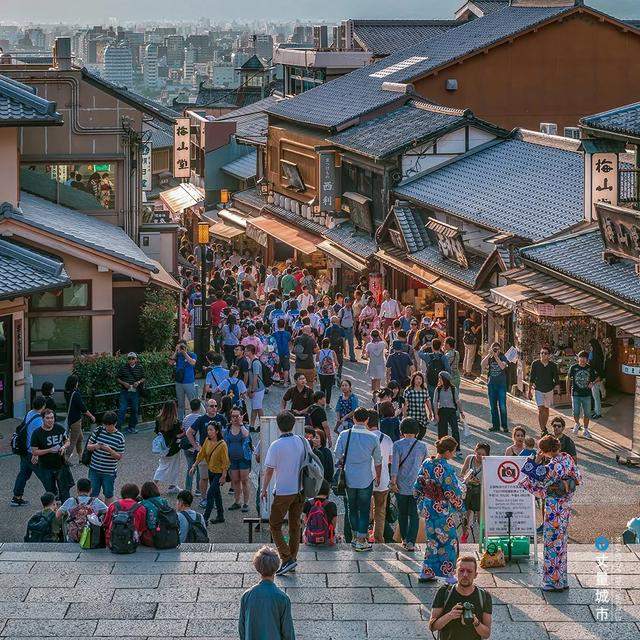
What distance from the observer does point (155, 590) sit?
13219 mm

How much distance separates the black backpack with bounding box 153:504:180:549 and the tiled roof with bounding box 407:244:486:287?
50.2ft

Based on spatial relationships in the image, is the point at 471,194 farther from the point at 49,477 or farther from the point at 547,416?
the point at 49,477

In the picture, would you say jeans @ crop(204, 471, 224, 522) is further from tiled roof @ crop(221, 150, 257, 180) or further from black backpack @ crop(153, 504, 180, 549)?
tiled roof @ crop(221, 150, 257, 180)

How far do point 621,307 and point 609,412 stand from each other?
2872 millimetres

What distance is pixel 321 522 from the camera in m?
14.6

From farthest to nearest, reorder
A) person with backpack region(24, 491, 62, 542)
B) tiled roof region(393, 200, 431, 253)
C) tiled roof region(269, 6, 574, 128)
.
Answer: tiled roof region(269, 6, 574, 128) → tiled roof region(393, 200, 431, 253) → person with backpack region(24, 491, 62, 542)

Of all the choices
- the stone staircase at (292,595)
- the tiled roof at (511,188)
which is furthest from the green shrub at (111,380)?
the stone staircase at (292,595)

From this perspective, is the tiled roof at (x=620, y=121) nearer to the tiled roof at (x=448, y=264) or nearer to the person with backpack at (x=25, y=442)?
the tiled roof at (x=448, y=264)

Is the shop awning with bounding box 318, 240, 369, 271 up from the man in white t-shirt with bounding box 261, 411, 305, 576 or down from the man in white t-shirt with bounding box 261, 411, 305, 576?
down

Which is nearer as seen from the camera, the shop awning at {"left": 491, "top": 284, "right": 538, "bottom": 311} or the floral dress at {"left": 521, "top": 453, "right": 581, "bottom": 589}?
the floral dress at {"left": 521, "top": 453, "right": 581, "bottom": 589}

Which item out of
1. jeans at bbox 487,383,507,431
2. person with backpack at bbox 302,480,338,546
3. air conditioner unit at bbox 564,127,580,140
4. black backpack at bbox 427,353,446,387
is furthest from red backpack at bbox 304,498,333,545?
air conditioner unit at bbox 564,127,580,140

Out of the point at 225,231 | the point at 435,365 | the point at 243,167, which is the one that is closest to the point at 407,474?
the point at 435,365

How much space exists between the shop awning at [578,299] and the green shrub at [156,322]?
22.9ft

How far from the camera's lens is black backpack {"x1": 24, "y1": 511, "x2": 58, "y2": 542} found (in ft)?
49.5
